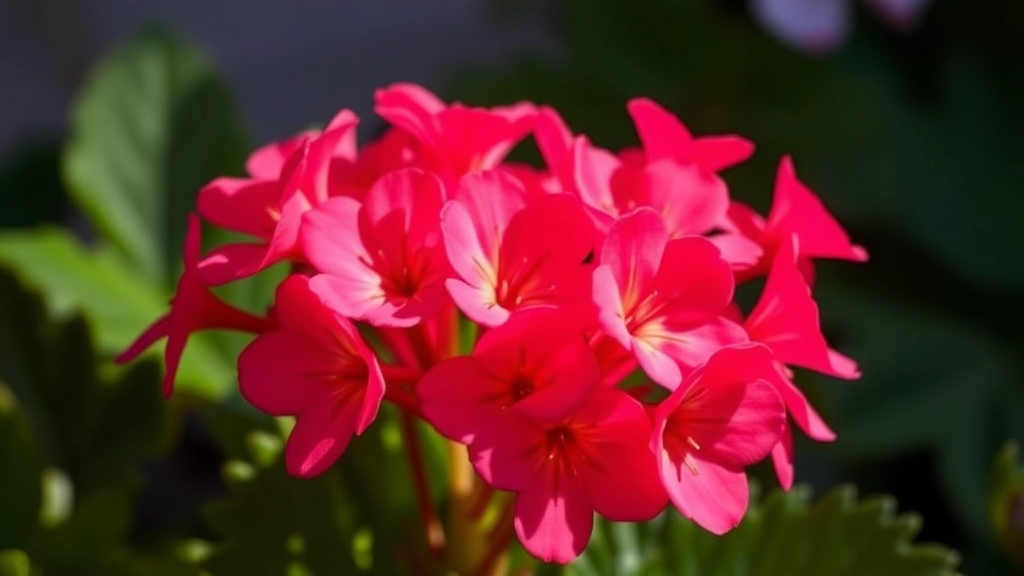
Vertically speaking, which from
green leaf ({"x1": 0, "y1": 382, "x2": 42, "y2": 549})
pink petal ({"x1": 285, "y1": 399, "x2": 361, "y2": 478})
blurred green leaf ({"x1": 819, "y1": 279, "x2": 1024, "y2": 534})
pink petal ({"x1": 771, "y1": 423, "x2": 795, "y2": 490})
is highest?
pink petal ({"x1": 285, "y1": 399, "x2": 361, "y2": 478})

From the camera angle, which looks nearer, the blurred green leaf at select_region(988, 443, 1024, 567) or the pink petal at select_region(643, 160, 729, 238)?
the pink petal at select_region(643, 160, 729, 238)

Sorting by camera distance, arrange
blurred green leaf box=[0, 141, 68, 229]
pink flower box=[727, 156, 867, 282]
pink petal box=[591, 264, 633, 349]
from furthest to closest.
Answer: blurred green leaf box=[0, 141, 68, 229] < pink flower box=[727, 156, 867, 282] < pink petal box=[591, 264, 633, 349]

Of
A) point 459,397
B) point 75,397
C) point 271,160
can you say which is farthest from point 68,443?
point 459,397

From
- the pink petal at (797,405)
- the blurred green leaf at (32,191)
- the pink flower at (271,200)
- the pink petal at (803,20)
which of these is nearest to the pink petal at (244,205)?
the pink flower at (271,200)

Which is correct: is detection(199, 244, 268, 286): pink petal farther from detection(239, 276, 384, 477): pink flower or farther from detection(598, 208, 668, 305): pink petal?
detection(598, 208, 668, 305): pink petal

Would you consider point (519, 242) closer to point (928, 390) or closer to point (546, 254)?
point (546, 254)

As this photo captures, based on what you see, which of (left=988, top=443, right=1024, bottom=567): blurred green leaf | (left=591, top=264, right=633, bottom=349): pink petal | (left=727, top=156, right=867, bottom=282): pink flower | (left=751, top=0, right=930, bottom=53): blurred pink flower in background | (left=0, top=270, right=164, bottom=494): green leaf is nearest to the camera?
(left=591, top=264, right=633, bottom=349): pink petal

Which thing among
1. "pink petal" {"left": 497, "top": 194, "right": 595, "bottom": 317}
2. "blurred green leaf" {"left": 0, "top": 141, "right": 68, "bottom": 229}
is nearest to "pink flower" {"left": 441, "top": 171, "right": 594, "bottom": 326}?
"pink petal" {"left": 497, "top": 194, "right": 595, "bottom": 317}
